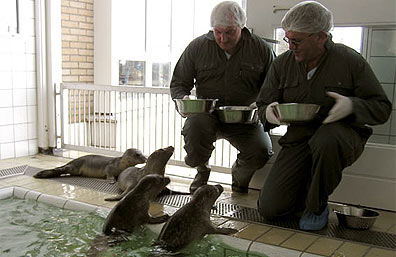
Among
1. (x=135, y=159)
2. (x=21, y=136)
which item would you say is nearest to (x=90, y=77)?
(x=21, y=136)

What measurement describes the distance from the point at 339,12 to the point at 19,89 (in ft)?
11.9

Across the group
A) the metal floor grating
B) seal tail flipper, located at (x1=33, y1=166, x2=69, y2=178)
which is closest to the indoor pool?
the metal floor grating

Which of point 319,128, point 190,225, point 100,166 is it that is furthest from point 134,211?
point 100,166

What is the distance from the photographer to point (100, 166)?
15.0ft

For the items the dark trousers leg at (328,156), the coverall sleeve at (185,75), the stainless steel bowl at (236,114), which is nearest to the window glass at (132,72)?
the coverall sleeve at (185,75)

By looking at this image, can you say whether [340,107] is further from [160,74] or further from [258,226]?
[160,74]

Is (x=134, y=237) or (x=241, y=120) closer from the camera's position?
(x=134, y=237)

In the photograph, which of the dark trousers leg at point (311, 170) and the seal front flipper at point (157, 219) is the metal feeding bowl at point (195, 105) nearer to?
the dark trousers leg at point (311, 170)

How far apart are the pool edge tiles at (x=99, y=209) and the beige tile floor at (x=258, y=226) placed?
4.4 inches

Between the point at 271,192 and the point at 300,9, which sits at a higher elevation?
the point at 300,9

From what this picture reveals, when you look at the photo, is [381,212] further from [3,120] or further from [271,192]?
[3,120]

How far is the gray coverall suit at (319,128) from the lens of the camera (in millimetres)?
3033

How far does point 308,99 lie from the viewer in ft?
10.8

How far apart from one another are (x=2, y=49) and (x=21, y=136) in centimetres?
102
